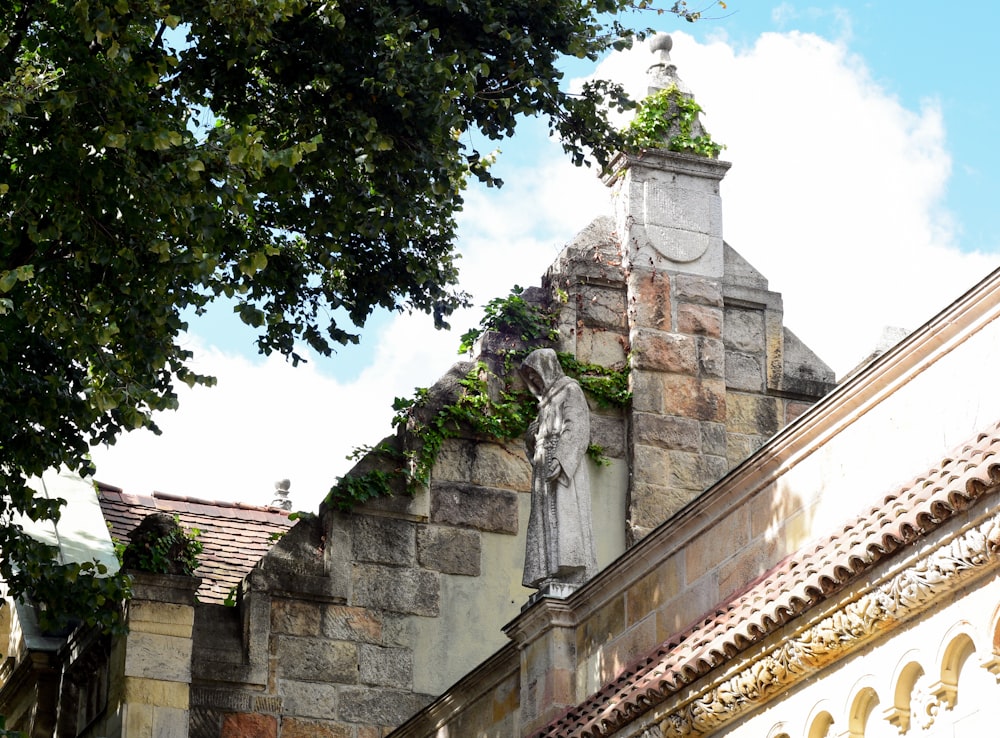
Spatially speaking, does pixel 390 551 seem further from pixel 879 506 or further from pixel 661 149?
pixel 879 506

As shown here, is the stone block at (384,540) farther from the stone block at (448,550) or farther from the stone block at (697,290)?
the stone block at (697,290)

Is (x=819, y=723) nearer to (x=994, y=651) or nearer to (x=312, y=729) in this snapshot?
(x=994, y=651)

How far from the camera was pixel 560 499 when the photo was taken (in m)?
13.8

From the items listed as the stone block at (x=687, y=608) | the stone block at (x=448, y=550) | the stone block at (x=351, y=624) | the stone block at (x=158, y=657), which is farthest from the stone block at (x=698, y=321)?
the stone block at (x=687, y=608)

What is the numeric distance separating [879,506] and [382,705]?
324 inches

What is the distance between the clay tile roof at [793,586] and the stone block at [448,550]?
5082mm

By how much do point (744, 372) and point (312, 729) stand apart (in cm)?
543

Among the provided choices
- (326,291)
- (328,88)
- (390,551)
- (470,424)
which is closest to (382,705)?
(390,551)

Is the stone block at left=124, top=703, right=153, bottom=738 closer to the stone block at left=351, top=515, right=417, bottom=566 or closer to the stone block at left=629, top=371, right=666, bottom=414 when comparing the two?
the stone block at left=351, top=515, right=417, bottom=566

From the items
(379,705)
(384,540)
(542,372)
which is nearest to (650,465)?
(384,540)

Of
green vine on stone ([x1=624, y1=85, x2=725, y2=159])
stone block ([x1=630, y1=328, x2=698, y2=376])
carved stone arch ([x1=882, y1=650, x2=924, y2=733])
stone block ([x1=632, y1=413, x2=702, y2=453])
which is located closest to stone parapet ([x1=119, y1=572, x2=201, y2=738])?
stone block ([x1=632, y1=413, x2=702, y2=453])

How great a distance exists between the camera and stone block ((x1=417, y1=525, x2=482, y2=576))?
17906 millimetres

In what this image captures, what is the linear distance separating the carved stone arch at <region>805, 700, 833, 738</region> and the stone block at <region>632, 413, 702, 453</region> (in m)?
8.68

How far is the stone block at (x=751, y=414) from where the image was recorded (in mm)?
19125
